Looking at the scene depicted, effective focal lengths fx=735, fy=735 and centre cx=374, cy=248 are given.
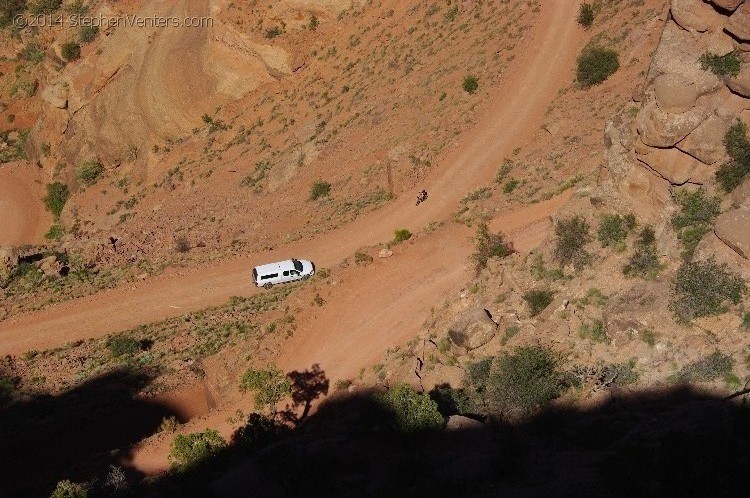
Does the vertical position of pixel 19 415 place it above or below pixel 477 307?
above

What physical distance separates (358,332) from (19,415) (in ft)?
59.6

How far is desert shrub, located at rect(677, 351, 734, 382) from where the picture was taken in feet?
77.8

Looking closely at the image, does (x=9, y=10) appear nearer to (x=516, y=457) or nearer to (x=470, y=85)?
(x=470, y=85)

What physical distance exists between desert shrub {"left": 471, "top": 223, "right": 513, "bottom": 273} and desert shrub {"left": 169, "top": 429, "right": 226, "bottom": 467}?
14.8 m

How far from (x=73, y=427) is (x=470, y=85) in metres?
31.3

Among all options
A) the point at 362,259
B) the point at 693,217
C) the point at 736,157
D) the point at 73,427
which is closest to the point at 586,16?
the point at 362,259

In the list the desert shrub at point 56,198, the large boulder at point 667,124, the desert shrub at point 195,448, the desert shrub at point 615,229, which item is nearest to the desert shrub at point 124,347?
the desert shrub at point 195,448

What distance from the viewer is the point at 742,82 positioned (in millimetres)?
25500

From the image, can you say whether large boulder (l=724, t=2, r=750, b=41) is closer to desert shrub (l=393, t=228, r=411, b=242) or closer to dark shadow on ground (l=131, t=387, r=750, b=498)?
dark shadow on ground (l=131, t=387, r=750, b=498)

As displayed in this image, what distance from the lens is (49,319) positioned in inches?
1768

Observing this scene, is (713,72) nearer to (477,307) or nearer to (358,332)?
(477,307)

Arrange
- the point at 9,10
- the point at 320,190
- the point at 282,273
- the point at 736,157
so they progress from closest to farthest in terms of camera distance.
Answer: the point at 736,157 → the point at 282,273 → the point at 320,190 → the point at 9,10

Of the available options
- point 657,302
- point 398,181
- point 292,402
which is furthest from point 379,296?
point 657,302

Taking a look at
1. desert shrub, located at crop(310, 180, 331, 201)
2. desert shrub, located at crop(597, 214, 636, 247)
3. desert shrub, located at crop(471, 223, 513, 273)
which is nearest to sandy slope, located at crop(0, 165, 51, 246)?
desert shrub, located at crop(310, 180, 331, 201)
